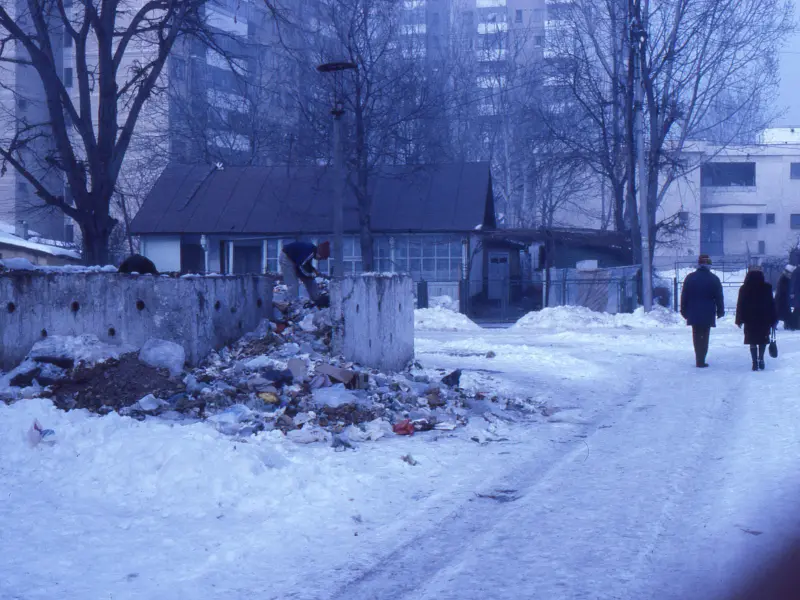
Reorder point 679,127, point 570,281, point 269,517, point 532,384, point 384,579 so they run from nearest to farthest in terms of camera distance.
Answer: point 384,579, point 269,517, point 532,384, point 570,281, point 679,127

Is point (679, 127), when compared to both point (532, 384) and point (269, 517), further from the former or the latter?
point (269, 517)

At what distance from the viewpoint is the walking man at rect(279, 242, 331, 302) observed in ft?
47.0

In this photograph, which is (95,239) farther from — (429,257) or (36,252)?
(429,257)

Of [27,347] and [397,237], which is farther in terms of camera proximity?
[397,237]

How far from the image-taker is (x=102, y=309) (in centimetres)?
1071

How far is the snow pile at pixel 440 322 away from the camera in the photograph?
26.1 metres

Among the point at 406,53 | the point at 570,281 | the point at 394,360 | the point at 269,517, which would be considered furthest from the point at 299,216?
the point at 269,517

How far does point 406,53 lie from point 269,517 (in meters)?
42.8

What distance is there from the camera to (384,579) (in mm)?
5219

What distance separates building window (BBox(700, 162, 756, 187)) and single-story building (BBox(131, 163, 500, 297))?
2632 centimetres

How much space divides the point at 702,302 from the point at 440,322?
12.7 metres

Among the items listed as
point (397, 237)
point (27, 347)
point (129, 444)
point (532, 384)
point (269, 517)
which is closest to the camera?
point (269, 517)

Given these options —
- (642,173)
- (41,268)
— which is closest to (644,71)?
(642,173)

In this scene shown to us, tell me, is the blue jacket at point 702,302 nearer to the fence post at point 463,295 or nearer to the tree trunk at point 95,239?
the tree trunk at point 95,239
